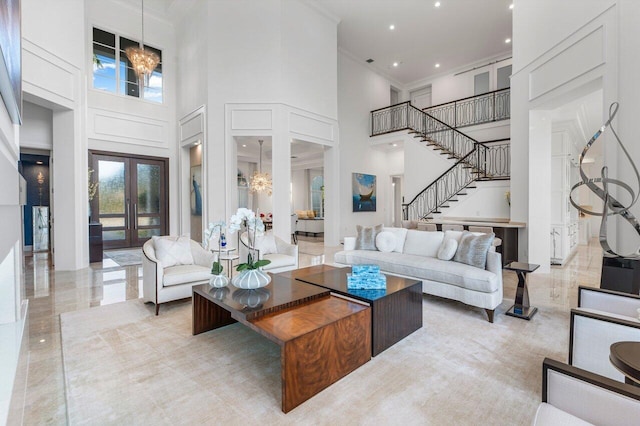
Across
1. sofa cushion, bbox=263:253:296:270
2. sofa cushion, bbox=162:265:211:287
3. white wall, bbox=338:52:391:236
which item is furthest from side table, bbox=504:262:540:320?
white wall, bbox=338:52:391:236

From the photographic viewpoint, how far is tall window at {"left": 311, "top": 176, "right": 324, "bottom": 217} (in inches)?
A: 526

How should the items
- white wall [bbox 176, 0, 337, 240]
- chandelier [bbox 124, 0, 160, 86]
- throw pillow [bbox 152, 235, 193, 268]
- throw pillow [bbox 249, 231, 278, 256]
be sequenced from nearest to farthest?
throw pillow [bbox 152, 235, 193, 268], throw pillow [bbox 249, 231, 278, 256], chandelier [bbox 124, 0, 160, 86], white wall [bbox 176, 0, 337, 240]

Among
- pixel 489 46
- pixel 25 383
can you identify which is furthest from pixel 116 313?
pixel 489 46

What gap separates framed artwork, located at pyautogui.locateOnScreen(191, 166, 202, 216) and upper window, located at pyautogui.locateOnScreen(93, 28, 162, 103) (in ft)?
7.58

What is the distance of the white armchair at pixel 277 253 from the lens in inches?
176

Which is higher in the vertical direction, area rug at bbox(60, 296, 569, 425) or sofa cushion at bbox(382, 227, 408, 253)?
sofa cushion at bbox(382, 227, 408, 253)

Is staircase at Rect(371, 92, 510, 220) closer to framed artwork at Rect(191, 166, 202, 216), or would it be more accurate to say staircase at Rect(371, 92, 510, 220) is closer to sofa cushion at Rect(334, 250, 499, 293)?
sofa cushion at Rect(334, 250, 499, 293)

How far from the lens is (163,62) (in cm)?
801

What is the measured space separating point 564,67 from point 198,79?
689 centimetres

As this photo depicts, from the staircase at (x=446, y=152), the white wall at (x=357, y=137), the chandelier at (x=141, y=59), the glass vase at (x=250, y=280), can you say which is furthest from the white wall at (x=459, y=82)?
the glass vase at (x=250, y=280)

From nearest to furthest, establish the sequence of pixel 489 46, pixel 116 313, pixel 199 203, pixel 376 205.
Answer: pixel 116 313 → pixel 199 203 → pixel 489 46 → pixel 376 205

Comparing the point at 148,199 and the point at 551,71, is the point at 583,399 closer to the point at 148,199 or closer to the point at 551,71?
the point at 551,71

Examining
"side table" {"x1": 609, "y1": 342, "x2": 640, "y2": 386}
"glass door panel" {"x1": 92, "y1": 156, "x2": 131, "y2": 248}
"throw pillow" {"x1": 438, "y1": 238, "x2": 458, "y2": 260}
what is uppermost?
"glass door panel" {"x1": 92, "y1": 156, "x2": 131, "y2": 248}

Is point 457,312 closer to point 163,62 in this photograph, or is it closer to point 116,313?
point 116,313
